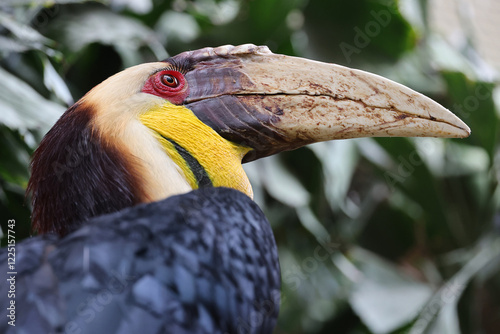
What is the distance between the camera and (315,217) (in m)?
3.11

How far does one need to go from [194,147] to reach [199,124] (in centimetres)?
6

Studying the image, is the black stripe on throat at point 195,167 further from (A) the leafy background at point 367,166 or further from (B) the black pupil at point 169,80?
(A) the leafy background at point 367,166

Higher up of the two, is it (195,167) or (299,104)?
(299,104)

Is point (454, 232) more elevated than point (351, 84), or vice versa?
point (351, 84)

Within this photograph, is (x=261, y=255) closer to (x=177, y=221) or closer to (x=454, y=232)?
(x=177, y=221)

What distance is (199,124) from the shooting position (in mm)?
1475

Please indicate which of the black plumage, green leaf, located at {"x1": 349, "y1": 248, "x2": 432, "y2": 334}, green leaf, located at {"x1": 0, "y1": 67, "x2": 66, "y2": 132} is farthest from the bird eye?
green leaf, located at {"x1": 349, "y1": 248, "x2": 432, "y2": 334}

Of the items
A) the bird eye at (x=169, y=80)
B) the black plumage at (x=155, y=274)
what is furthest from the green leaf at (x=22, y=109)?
the black plumage at (x=155, y=274)

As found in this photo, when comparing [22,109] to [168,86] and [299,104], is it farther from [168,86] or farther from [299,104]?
[299,104]

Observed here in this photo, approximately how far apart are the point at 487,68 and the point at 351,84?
8.60ft

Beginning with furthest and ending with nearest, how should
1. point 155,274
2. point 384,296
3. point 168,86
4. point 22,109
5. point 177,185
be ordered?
point 384,296 → point 22,109 → point 168,86 → point 177,185 → point 155,274

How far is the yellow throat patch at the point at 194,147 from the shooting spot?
56.8 inches

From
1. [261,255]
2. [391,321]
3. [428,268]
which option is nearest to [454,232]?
[428,268]

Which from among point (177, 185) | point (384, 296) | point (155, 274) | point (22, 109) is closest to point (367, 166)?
point (384, 296)
